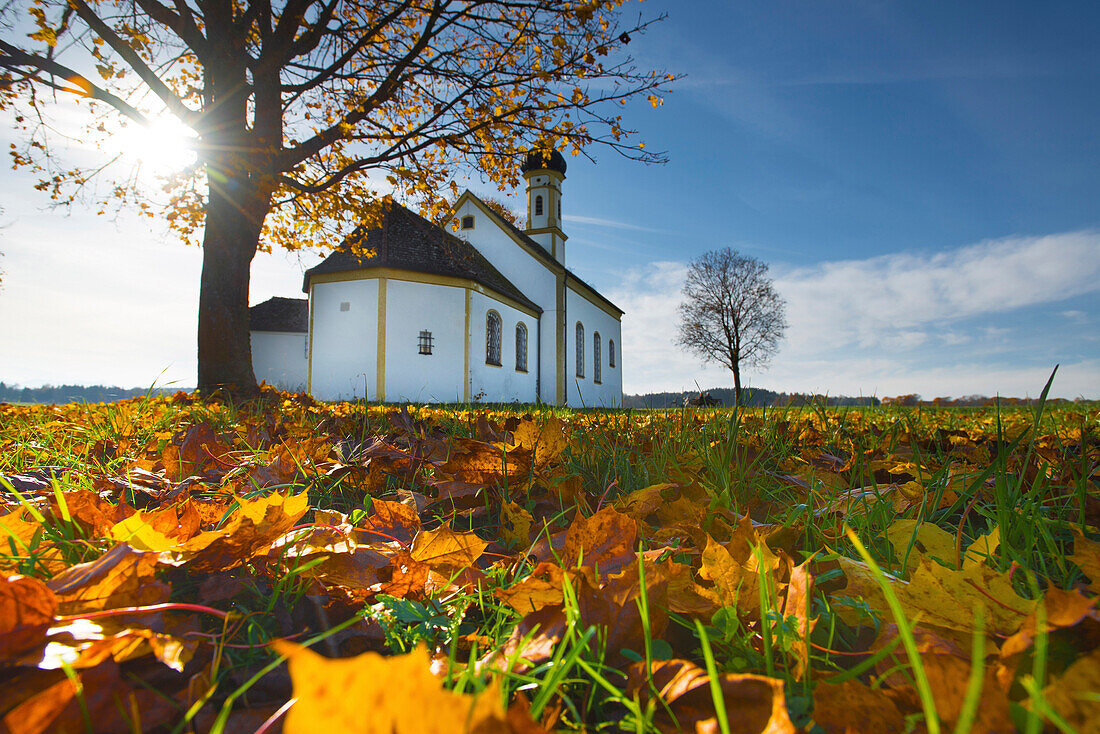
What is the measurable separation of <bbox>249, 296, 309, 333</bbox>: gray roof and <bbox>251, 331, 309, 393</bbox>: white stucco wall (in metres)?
0.27

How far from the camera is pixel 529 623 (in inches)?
29.7

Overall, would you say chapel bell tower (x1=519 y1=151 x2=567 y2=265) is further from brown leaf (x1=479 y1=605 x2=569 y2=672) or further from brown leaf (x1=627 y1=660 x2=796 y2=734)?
brown leaf (x1=627 y1=660 x2=796 y2=734)

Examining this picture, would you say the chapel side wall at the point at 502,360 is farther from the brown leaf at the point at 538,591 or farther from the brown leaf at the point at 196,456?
the brown leaf at the point at 538,591

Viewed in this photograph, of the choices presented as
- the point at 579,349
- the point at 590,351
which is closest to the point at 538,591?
the point at 579,349

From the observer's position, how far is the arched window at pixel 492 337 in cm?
2028

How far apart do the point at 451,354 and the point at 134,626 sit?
1833 cm

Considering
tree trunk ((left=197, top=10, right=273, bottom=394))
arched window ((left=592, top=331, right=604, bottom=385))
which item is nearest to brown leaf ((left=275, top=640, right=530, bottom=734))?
tree trunk ((left=197, top=10, right=273, bottom=394))

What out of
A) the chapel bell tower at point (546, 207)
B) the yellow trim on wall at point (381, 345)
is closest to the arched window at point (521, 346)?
the chapel bell tower at point (546, 207)

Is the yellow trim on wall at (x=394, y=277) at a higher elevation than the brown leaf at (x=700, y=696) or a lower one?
higher

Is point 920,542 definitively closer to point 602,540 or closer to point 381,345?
point 602,540

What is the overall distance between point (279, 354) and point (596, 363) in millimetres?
14932

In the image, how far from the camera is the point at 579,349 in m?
26.2

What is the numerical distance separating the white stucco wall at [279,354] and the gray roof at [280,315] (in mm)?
269

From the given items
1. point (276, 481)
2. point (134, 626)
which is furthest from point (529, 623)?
point (276, 481)
